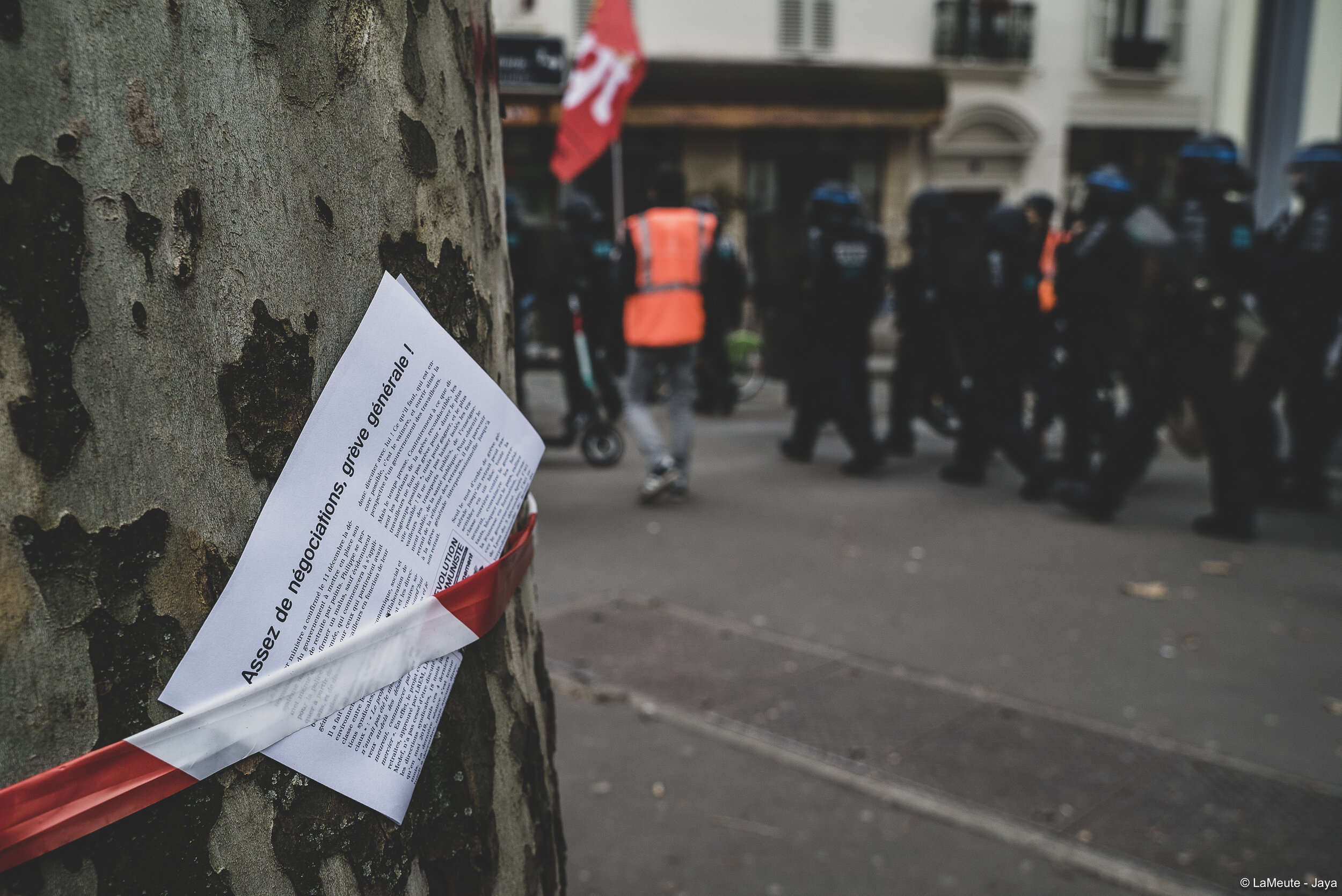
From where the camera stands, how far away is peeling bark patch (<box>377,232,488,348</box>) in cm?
103

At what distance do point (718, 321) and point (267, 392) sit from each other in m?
6.17

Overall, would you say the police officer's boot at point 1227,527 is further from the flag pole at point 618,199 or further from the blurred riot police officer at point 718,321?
the flag pole at point 618,199

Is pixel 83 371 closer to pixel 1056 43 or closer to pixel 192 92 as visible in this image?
pixel 192 92

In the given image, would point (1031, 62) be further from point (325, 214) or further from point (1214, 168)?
point (325, 214)

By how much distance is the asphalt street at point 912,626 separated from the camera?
2.91 meters

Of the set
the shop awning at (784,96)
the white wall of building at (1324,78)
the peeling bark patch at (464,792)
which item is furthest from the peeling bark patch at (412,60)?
the shop awning at (784,96)

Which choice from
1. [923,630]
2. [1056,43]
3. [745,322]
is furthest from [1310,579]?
[1056,43]

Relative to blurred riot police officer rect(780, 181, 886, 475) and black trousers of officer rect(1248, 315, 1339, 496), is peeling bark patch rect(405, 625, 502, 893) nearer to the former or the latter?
black trousers of officer rect(1248, 315, 1339, 496)

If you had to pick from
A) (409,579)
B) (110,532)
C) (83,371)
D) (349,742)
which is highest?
(83,371)

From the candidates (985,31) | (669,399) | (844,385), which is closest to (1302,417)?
(844,385)

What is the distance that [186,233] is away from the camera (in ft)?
2.89

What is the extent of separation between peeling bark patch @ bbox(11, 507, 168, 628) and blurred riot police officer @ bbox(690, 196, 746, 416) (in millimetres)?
5920

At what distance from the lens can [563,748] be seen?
3506 mm

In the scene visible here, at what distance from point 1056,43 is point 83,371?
78.4ft
